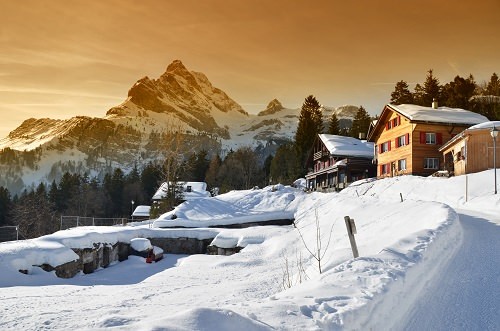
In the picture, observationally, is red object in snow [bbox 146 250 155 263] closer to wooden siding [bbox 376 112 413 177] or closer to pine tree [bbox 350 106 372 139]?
wooden siding [bbox 376 112 413 177]

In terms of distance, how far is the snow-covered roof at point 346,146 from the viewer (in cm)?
4994

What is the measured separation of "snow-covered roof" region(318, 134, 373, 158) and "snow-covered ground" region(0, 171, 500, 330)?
23702mm

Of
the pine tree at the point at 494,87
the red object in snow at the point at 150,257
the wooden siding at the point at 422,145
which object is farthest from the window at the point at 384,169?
the pine tree at the point at 494,87

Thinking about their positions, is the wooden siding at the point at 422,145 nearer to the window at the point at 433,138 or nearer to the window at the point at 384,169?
the window at the point at 433,138

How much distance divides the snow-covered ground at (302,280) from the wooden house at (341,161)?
22325 millimetres

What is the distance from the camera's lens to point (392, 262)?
7605 millimetres

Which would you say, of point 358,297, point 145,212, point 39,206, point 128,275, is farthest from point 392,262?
point 39,206

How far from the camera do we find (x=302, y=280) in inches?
422

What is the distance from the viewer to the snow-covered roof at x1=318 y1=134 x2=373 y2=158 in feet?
164

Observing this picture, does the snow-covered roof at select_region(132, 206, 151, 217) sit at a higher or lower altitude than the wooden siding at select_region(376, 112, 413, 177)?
lower

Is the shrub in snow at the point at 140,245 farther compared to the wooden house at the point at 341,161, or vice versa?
the wooden house at the point at 341,161

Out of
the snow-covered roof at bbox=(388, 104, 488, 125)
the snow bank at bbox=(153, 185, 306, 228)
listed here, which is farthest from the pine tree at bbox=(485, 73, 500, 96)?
the snow bank at bbox=(153, 185, 306, 228)

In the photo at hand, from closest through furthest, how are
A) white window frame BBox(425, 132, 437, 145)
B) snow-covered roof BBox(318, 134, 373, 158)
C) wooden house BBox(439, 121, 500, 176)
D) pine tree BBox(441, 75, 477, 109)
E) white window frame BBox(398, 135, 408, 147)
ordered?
1. wooden house BBox(439, 121, 500, 176)
2. white window frame BBox(425, 132, 437, 145)
3. white window frame BBox(398, 135, 408, 147)
4. snow-covered roof BBox(318, 134, 373, 158)
5. pine tree BBox(441, 75, 477, 109)

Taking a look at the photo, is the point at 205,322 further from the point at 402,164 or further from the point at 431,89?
the point at 431,89
